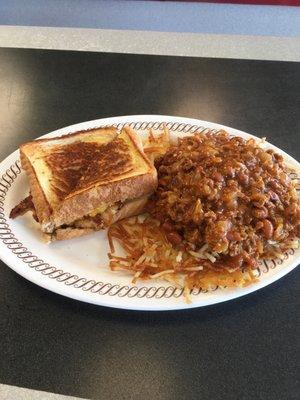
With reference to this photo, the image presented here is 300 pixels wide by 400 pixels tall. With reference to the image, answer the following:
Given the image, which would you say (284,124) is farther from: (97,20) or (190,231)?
(97,20)

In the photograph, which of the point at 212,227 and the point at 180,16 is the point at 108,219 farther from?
the point at 180,16

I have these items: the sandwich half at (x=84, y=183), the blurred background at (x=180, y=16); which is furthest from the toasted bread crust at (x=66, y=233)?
the blurred background at (x=180, y=16)

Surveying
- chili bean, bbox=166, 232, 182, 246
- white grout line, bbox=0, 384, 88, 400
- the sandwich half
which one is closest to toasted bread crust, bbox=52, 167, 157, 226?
the sandwich half

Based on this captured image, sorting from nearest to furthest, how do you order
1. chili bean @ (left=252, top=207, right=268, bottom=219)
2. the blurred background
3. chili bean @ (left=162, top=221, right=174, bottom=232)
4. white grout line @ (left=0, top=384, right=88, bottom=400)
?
1. white grout line @ (left=0, top=384, right=88, bottom=400)
2. chili bean @ (left=252, top=207, right=268, bottom=219)
3. chili bean @ (left=162, top=221, right=174, bottom=232)
4. the blurred background

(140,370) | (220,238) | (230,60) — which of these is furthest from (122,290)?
(230,60)

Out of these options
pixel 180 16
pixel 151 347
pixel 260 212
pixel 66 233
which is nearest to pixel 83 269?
pixel 66 233

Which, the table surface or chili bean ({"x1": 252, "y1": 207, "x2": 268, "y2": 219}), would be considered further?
chili bean ({"x1": 252, "y1": 207, "x2": 268, "y2": 219})

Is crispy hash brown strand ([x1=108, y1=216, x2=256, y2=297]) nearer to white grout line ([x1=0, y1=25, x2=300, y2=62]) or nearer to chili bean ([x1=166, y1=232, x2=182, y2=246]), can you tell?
chili bean ([x1=166, y1=232, x2=182, y2=246])
